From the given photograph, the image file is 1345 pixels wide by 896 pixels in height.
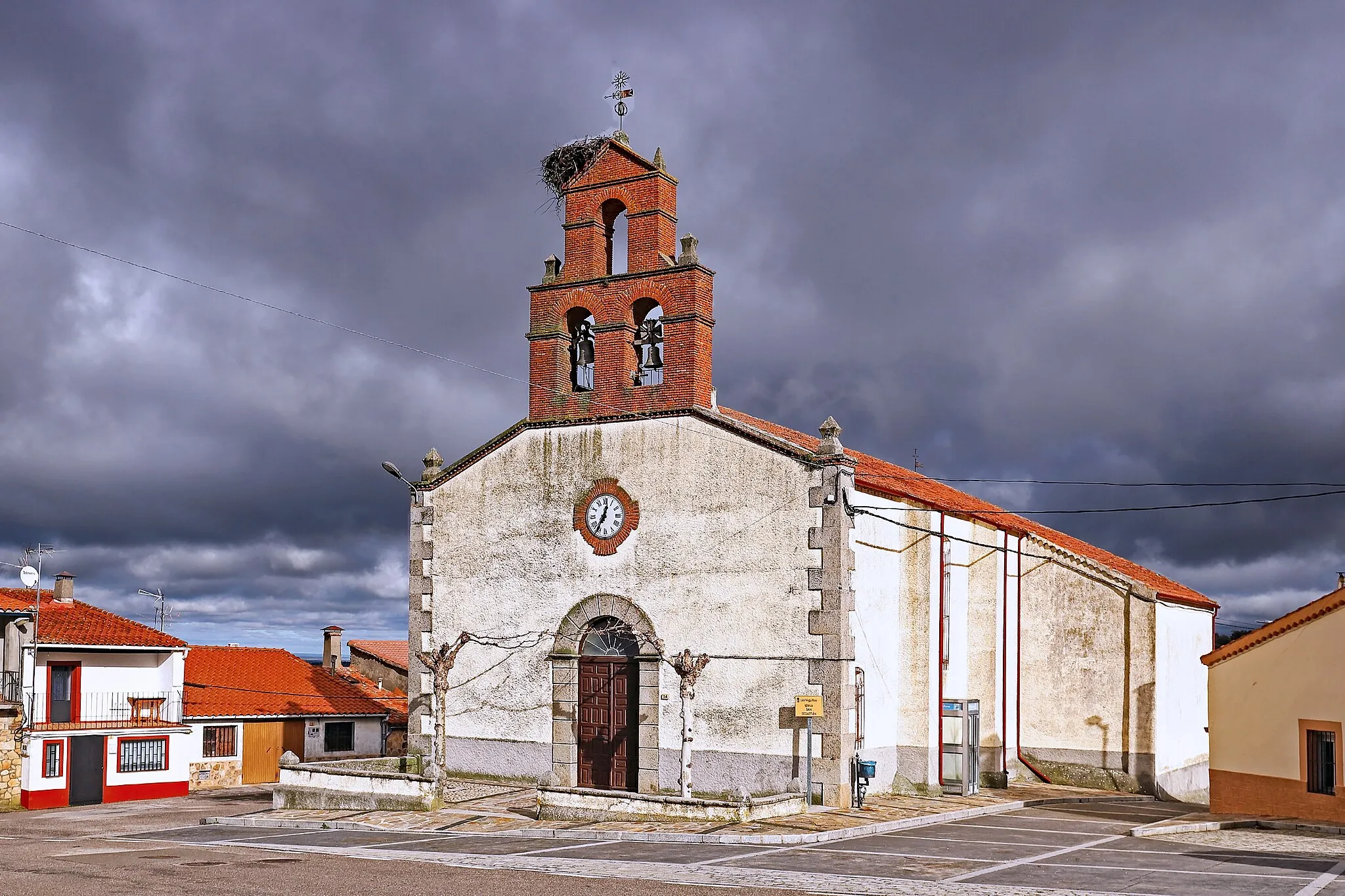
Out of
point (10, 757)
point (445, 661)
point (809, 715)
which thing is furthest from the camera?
point (10, 757)

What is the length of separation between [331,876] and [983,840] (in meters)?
9.70

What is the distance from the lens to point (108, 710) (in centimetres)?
3425

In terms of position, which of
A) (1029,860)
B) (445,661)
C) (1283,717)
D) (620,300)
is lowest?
(1029,860)

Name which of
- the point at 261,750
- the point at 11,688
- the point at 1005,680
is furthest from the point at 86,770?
the point at 1005,680

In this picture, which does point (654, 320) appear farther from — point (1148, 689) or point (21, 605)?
point (21, 605)

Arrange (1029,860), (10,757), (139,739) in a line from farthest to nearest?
(139,739) < (10,757) < (1029,860)

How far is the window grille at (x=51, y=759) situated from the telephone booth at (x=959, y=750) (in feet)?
74.0

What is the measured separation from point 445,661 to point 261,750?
1488 centimetres

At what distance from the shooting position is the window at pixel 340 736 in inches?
1529

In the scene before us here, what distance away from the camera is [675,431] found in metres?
24.4

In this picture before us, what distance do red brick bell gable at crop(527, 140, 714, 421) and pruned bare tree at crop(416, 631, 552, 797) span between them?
4.62 meters

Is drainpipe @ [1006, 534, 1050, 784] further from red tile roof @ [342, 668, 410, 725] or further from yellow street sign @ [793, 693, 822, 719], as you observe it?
red tile roof @ [342, 668, 410, 725]

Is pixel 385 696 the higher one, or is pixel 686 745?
pixel 686 745

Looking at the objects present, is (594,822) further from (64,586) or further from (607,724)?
(64,586)
